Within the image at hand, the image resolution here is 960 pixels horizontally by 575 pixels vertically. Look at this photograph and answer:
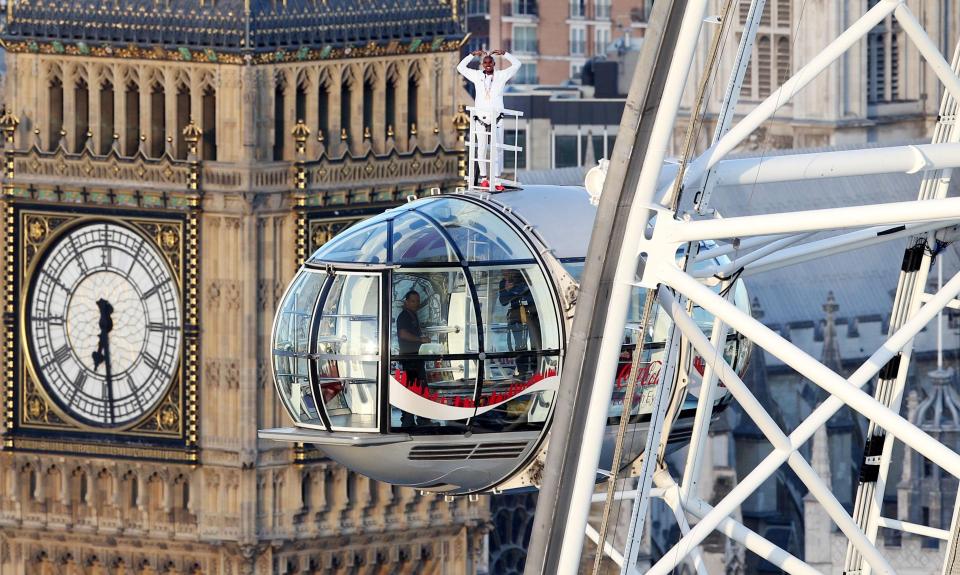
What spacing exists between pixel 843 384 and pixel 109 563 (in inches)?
1614

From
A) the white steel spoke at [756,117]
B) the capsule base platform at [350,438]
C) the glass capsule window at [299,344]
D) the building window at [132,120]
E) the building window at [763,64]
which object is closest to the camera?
the white steel spoke at [756,117]

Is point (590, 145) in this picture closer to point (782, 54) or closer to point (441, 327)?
point (782, 54)

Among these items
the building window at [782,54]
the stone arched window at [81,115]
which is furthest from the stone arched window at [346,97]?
the building window at [782,54]

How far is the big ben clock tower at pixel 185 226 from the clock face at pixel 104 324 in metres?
0.04

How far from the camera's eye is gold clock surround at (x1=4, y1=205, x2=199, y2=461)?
76.8 m

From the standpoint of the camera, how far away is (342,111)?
78000mm

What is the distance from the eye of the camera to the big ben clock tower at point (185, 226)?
7669cm

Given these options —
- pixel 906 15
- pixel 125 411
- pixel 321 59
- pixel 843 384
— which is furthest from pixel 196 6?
pixel 843 384

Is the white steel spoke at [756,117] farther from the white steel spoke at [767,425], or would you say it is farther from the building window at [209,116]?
the building window at [209,116]

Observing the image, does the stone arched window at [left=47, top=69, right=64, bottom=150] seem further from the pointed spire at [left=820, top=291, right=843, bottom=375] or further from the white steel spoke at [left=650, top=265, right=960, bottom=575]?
the pointed spire at [left=820, top=291, right=843, bottom=375]

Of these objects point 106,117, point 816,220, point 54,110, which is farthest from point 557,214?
point 54,110

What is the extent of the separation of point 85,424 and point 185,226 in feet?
13.9

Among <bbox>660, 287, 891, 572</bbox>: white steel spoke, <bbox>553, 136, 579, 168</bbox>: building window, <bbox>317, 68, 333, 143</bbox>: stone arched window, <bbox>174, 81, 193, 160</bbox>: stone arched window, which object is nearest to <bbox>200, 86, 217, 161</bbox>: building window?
<bbox>174, 81, 193, 160</bbox>: stone arched window

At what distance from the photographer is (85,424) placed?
78188 mm
